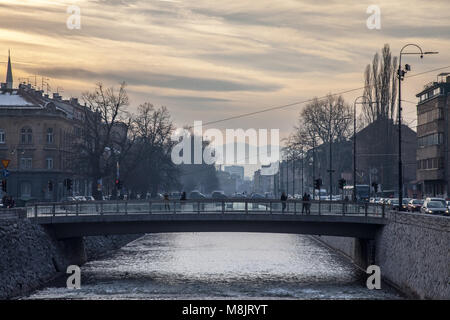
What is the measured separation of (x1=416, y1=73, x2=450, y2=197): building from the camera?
362 ft

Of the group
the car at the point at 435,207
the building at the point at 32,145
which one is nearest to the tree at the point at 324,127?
the building at the point at 32,145

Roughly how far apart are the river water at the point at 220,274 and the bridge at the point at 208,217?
9.92 ft

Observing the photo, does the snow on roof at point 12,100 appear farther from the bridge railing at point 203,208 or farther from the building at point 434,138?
the bridge railing at point 203,208

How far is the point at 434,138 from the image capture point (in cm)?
11375

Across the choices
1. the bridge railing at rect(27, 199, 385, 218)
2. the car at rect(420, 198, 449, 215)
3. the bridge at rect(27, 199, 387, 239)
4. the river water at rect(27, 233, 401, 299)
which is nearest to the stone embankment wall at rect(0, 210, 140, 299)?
the river water at rect(27, 233, 401, 299)

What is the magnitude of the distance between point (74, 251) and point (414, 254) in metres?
Result: 27.6

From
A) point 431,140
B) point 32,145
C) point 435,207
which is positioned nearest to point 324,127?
point 431,140

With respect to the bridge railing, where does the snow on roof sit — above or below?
above

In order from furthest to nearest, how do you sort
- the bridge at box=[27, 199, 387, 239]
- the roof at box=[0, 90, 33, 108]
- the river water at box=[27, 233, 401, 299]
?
the roof at box=[0, 90, 33, 108], the bridge at box=[27, 199, 387, 239], the river water at box=[27, 233, 401, 299]

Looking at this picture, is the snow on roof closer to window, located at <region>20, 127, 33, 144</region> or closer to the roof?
the roof

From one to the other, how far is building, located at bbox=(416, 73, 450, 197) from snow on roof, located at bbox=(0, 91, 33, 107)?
53.4m

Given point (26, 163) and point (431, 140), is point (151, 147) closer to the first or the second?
point (26, 163)
